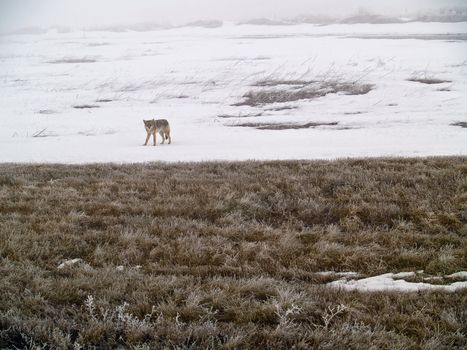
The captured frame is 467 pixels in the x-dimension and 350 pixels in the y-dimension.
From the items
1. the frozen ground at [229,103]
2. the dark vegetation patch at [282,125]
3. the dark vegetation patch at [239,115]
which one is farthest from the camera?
the dark vegetation patch at [239,115]

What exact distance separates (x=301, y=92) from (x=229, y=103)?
15.1 feet

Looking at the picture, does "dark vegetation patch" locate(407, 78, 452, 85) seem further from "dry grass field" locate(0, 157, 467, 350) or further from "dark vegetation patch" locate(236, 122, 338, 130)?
"dry grass field" locate(0, 157, 467, 350)

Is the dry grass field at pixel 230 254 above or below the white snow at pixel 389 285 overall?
above

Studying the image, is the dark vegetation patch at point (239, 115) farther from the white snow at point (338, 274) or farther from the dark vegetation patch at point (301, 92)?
the white snow at point (338, 274)

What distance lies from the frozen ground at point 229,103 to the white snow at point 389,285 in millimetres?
8219

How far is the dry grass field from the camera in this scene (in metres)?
3.77

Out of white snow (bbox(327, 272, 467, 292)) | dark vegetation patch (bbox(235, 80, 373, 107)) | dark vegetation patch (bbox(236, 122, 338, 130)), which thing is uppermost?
dark vegetation patch (bbox(235, 80, 373, 107))

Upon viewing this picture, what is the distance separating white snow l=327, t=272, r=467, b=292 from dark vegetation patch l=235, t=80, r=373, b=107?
2006cm

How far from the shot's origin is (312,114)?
869 inches

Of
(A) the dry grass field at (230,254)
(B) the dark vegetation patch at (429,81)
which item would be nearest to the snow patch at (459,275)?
(A) the dry grass field at (230,254)

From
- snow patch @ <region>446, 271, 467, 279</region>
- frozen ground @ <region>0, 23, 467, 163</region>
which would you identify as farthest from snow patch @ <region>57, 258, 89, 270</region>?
frozen ground @ <region>0, 23, 467, 163</region>

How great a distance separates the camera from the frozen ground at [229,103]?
50.4 ft

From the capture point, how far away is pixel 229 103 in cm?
2573

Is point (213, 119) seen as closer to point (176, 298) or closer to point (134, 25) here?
point (176, 298)
